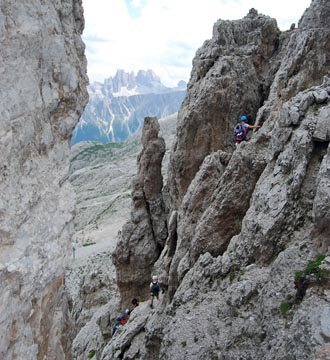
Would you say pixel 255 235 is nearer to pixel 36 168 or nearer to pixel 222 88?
pixel 36 168

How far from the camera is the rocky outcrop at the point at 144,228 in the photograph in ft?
121

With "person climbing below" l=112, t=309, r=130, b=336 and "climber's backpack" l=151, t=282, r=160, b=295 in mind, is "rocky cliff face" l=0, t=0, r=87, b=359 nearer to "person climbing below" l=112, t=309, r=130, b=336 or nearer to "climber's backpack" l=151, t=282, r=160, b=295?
"climber's backpack" l=151, t=282, r=160, b=295

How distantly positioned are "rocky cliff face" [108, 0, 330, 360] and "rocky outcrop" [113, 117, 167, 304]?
673 centimetres

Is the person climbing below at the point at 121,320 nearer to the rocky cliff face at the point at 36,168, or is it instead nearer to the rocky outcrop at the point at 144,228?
the rocky outcrop at the point at 144,228

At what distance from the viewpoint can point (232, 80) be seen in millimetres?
33406

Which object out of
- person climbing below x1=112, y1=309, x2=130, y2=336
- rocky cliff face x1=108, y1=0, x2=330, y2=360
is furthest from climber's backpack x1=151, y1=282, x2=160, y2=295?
person climbing below x1=112, y1=309, x2=130, y2=336

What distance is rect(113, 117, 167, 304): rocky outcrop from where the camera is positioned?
37.0m

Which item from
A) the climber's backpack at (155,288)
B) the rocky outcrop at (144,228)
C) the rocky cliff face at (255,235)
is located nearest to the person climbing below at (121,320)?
the rocky cliff face at (255,235)

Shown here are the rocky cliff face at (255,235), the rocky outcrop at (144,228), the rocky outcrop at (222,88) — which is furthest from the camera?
the rocky outcrop at (144,228)

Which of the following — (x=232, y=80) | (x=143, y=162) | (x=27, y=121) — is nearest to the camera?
(x=27, y=121)

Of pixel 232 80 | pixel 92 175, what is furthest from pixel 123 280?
pixel 92 175

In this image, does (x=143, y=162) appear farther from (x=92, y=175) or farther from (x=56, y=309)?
(x=92, y=175)

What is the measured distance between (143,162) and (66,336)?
83.2 feet

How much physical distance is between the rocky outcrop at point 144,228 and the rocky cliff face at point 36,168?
21638 mm
